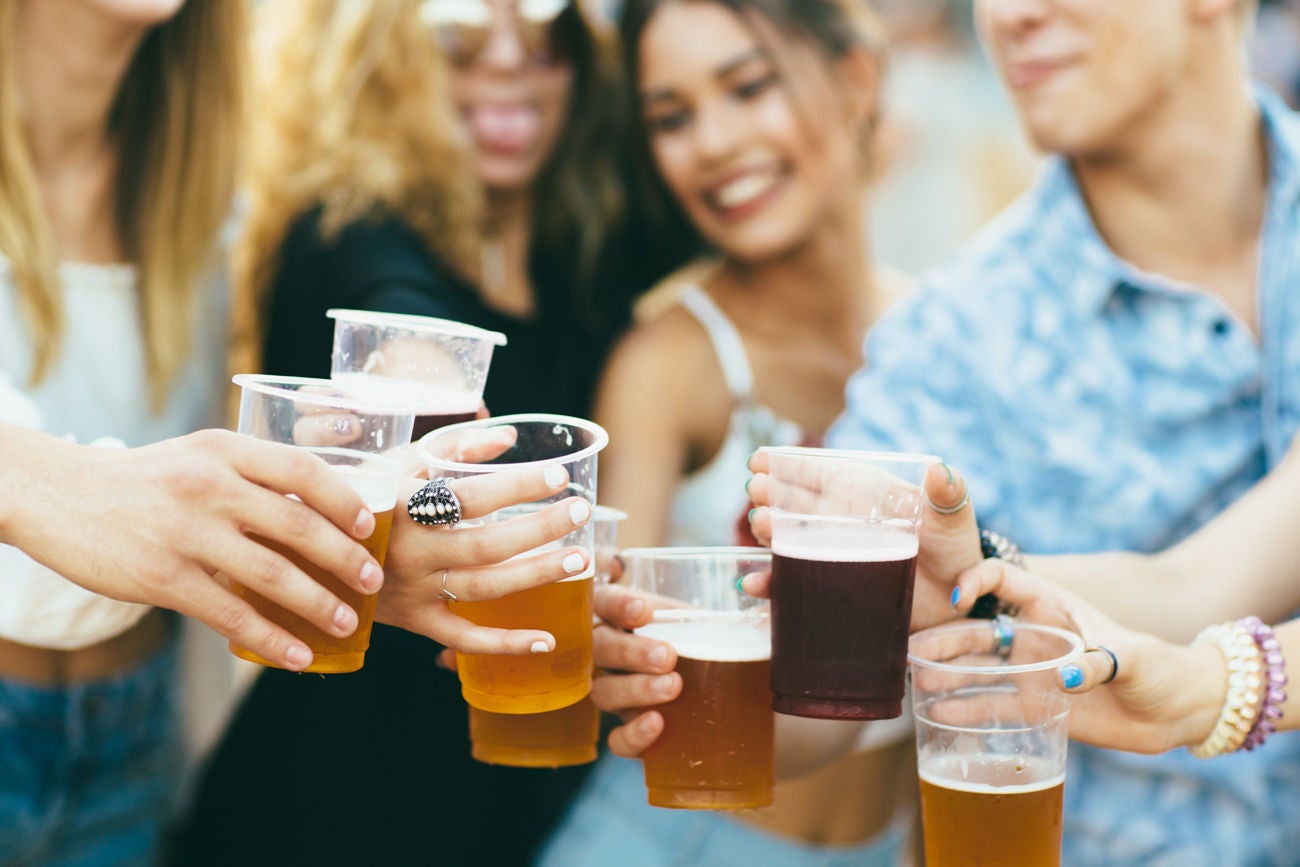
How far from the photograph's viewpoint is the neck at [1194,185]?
2531 mm

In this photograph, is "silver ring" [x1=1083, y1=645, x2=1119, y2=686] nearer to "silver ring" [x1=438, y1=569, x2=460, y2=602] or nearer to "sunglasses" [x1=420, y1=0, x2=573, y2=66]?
"silver ring" [x1=438, y1=569, x2=460, y2=602]

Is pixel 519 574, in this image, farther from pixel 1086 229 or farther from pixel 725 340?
pixel 725 340

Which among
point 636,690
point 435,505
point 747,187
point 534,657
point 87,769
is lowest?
point 87,769

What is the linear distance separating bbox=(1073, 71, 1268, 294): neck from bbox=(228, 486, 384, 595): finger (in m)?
1.84

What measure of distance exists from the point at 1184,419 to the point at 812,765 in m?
1.00

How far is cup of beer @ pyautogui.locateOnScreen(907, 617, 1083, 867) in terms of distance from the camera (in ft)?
4.89

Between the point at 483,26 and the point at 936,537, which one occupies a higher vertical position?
the point at 483,26

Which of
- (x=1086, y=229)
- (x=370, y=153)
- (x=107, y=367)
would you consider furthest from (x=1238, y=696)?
(x=370, y=153)

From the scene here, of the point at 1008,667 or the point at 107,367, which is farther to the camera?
the point at 107,367

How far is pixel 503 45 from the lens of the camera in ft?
10.7

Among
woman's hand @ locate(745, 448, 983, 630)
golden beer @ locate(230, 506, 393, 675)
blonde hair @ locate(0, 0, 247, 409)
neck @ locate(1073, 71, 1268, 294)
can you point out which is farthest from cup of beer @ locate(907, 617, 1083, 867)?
blonde hair @ locate(0, 0, 247, 409)

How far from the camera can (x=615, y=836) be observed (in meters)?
2.51

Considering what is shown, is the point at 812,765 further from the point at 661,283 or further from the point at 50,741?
the point at 661,283

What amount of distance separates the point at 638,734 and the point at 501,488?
1.52ft
